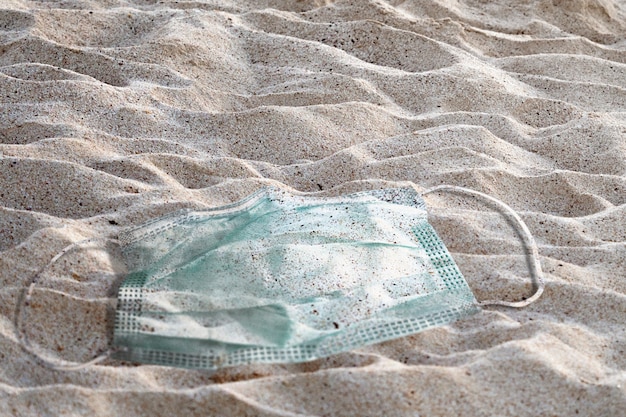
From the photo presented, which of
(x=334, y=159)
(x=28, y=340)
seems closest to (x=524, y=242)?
(x=334, y=159)

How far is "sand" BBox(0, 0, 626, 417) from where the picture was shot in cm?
166

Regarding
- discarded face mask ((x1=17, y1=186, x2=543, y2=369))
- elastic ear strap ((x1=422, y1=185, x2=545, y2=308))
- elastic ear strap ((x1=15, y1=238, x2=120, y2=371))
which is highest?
elastic ear strap ((x1=422, y1=185, x2=545, y2=308))

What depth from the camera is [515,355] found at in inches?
67.7

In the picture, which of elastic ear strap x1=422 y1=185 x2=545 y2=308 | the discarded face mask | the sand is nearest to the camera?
the sand

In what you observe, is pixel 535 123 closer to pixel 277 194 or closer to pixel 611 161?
pixel 611 161

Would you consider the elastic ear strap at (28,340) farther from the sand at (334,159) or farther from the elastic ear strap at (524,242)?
the elastic ear strap at (524,242)

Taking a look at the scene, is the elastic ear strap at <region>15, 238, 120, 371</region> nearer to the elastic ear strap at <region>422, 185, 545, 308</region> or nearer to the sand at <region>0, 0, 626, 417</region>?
the sand at <region>0, 0, 626, 417</region>

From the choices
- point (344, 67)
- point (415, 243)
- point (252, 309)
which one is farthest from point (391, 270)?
point (344, 67)

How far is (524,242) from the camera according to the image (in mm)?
2139

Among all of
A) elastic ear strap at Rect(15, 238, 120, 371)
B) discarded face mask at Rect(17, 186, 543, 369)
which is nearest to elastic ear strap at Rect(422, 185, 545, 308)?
discarded face mask at Rect(17, 186, 543, 369)

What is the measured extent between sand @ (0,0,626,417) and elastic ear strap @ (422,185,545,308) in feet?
0.07

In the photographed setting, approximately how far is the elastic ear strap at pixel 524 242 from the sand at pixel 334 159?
0.02 meters

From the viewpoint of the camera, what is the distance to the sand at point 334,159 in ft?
5.44

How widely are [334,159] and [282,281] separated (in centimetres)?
63
